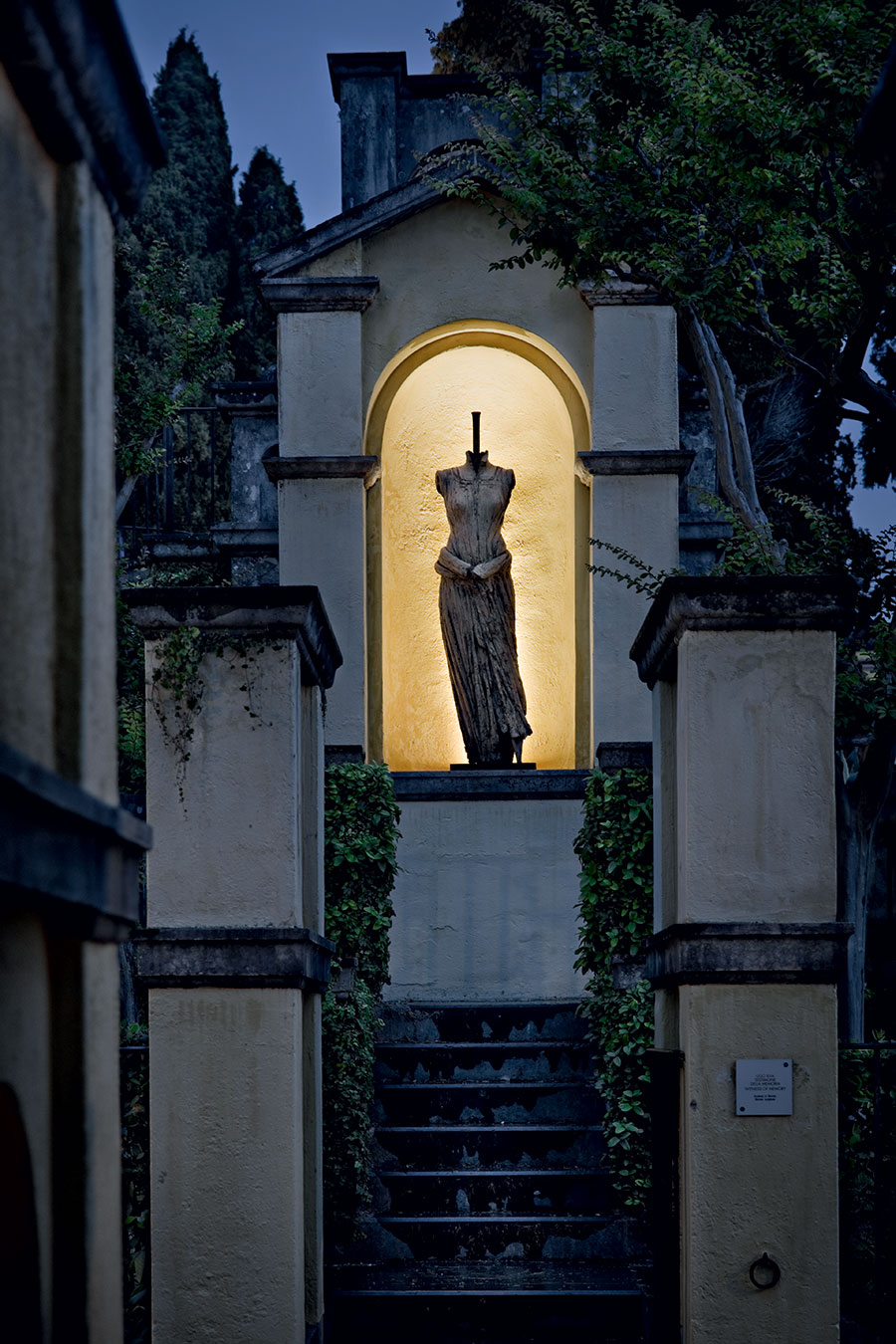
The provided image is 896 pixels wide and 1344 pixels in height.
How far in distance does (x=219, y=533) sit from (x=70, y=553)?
360 inches

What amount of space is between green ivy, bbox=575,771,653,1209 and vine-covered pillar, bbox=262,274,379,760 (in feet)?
11.0

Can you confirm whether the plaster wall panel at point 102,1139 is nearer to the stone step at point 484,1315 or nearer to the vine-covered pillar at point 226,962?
the vine-covered pillar at point 226,962

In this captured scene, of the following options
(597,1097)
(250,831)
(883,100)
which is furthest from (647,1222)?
(883,100)

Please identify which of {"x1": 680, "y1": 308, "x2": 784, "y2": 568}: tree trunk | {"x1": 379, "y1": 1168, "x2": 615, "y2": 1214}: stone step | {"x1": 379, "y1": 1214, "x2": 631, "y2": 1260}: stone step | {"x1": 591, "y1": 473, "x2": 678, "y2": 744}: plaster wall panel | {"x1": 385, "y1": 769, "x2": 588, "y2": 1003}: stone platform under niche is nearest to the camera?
{"x1": 379, "y1": 1214, "x2": 631, "y2": 1260}: stone step

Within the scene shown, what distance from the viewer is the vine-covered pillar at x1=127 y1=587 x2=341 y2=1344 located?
6.26 meters

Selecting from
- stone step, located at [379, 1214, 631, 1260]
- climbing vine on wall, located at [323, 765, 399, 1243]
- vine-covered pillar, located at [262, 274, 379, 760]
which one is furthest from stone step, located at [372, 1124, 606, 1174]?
vine-covered pillar, located at [262, 274, 379, 760]

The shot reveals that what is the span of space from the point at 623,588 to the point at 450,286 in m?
2.85

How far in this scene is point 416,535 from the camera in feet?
43.7

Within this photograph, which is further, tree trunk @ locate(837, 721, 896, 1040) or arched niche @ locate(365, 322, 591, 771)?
arched niche @ locate(365, 322, 591, 771)

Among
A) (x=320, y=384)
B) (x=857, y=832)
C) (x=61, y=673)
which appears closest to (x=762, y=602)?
(x=857, y=832)

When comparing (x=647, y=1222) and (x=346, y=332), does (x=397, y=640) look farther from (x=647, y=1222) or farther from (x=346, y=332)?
(x=647, y=1222)

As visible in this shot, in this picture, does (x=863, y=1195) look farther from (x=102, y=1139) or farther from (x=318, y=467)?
(x=318, y=467)

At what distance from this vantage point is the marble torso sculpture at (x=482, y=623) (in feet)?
41.4

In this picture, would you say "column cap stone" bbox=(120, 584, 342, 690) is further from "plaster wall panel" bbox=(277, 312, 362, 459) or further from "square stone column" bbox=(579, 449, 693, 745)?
"plaster wall panel" bbox=(277, 312, 362, 459)
